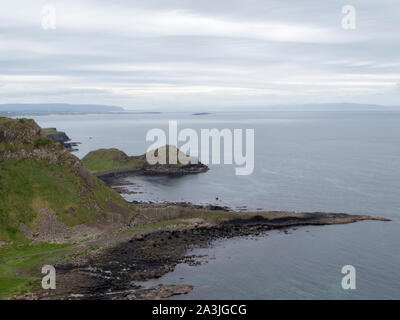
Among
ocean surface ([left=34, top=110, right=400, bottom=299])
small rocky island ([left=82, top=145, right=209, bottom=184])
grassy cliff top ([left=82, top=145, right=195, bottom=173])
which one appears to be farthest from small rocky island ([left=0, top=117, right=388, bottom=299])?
grassy cliff top ([left=82, top=145, right=195, bottom=173])

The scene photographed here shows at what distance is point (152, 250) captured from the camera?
77.4 meters

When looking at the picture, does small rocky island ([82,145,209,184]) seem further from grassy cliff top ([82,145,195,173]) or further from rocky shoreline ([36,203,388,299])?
rocky shoreline ([36,203,388,299])

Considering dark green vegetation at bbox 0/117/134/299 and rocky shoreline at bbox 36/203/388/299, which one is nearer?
rocky shoreline at bbox 36/203/388/299

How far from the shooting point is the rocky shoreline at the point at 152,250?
2350 inches

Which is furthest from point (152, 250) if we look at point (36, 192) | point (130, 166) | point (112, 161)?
point (112, 161)

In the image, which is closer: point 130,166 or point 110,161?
point 130,166

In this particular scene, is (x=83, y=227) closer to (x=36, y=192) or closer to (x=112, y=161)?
(x=36, y=192)

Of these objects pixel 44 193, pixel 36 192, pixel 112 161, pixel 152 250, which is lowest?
pixel 152 250

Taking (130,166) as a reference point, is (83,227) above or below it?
below

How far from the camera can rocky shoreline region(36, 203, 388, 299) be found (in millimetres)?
59688

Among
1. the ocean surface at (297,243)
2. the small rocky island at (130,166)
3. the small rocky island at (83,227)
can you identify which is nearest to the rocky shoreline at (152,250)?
the small rocky island at (83,227)

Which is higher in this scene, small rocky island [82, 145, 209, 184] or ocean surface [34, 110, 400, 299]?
small rocky island [82, 145, 209, 184]
